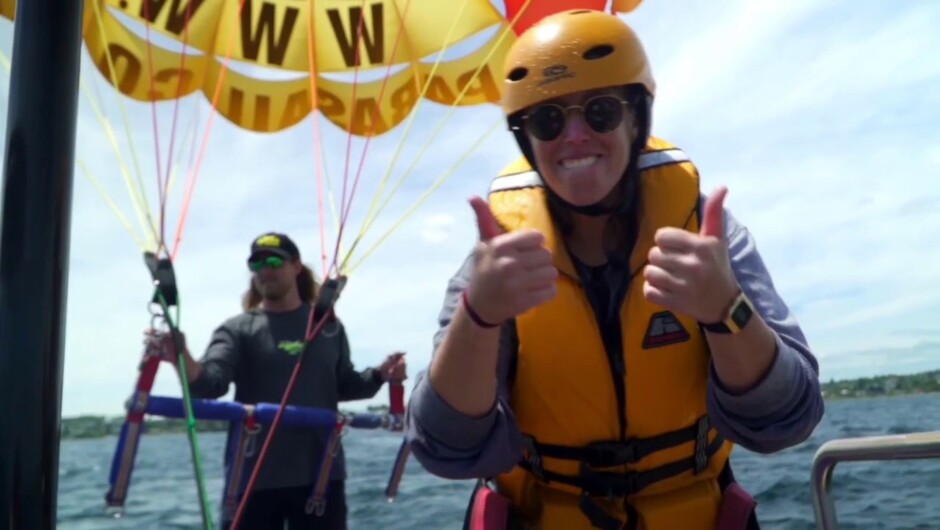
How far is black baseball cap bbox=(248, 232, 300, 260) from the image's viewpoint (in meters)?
3.49

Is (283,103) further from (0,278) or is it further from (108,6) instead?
(0,278)

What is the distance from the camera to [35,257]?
3.23 ft

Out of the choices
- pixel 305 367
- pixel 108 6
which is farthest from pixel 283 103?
pixel 305 367

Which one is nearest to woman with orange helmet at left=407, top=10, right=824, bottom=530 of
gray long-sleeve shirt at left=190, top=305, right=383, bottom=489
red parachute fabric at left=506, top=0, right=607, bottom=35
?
gray long-sleeve shirt at left=190, top=305, right=383, bottom=489

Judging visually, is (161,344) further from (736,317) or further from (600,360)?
(736,317)

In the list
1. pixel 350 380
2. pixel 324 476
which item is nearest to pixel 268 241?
pixel 350 380

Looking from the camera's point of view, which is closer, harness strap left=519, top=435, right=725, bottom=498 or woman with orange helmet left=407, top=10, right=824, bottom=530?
woman with orange helmet left=407, top=10, right=824, bottom=530

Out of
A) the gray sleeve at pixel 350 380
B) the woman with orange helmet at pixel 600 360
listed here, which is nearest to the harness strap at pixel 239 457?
the gray sleeve at pixel 350 380

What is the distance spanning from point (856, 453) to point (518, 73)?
107cm

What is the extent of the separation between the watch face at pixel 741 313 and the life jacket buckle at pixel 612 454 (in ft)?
1.39

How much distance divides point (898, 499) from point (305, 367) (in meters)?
5.94

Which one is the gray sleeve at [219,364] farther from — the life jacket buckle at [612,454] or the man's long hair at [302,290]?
the life jacket buckle at [612,454]

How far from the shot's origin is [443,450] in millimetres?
1273

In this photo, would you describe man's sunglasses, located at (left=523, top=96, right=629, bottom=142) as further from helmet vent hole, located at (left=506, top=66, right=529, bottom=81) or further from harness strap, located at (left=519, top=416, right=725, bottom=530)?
harness strap, located at (left=519, top=416, right=725, bottom=530)
